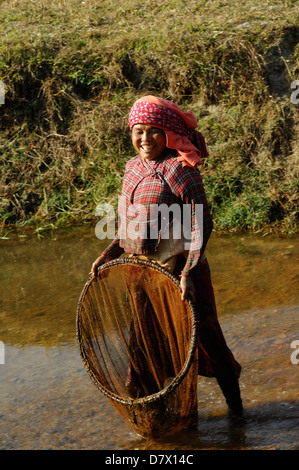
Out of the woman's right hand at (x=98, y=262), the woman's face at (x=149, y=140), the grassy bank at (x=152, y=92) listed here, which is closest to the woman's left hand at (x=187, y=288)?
the woman's right hand at (x=98, y=262)

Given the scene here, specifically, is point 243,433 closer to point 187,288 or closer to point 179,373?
point 179,373

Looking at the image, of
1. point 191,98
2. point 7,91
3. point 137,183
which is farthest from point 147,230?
point 7,91

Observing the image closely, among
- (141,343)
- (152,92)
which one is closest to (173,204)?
(141,343)

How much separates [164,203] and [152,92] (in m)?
5.40

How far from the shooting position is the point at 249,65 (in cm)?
767

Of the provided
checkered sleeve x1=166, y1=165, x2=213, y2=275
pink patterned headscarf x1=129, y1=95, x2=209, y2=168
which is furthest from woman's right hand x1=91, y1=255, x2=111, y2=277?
pink patterned headscarf x1=129, y1=95, x2=209, y2=168

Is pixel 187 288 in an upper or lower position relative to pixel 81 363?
upper

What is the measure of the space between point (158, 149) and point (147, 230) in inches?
16.8

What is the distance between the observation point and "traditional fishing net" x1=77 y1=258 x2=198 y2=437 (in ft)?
9.56

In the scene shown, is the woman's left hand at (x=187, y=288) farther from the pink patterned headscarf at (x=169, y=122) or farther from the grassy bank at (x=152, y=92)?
the grassy bank at (x=152, y=92)

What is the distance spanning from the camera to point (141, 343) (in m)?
3.09

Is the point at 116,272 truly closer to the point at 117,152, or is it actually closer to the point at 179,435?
the point at 179,435

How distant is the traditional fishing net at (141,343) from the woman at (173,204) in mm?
111

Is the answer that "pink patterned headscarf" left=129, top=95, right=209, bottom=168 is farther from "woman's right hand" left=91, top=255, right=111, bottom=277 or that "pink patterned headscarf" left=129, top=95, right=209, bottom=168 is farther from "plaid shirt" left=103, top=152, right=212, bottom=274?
"woman's right hand" left=91, top=255, right=111, bottom=277
